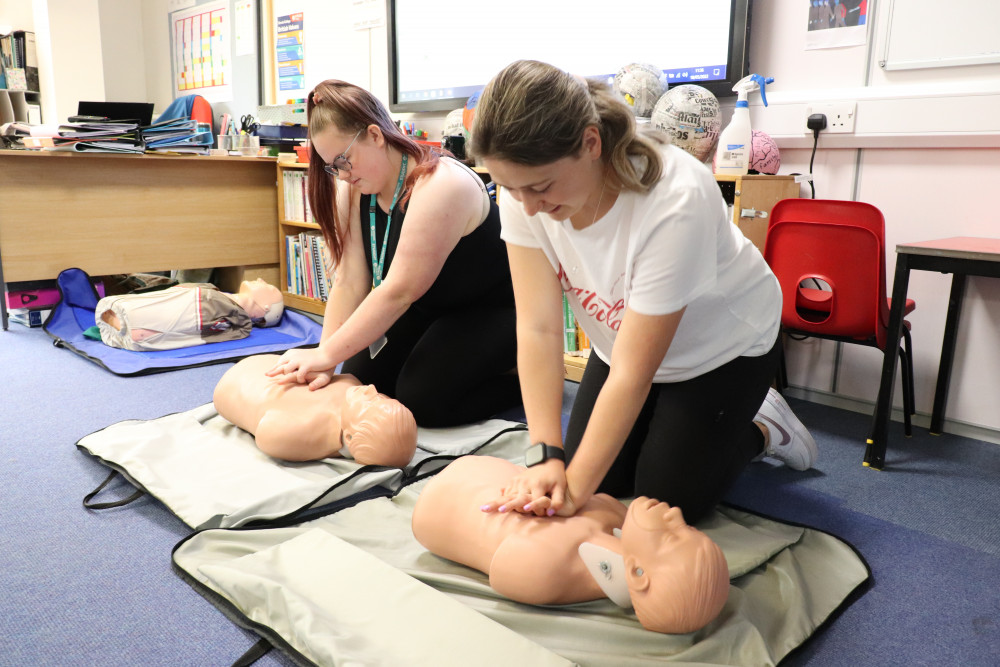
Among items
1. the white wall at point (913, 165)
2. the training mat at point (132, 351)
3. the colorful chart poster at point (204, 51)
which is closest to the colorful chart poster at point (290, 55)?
the colorful chart poster at point (204, 51)

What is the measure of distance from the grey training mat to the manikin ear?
0.29ft

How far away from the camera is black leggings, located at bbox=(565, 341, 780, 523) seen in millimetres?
1464

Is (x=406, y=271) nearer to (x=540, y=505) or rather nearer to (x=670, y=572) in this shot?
(x=540, y=505)

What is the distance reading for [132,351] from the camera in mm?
2947

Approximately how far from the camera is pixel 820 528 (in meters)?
1.61

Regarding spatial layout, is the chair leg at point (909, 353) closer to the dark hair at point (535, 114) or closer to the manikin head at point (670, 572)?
the manikin head at point (670, 572)

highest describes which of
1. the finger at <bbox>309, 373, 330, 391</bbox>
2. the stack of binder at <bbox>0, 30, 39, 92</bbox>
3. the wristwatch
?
the stack of binder at <bbox>0, 30, 39, 92</bbox>

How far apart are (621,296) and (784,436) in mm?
795

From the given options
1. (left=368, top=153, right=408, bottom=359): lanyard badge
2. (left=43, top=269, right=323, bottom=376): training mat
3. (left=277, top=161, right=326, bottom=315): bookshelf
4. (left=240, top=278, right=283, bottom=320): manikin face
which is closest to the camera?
(left=368, top=153, right=408, bottom=359): lanyard badge

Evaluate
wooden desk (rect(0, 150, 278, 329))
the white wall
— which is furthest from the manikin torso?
wooden desk (rect(0, 150, 278, 329))

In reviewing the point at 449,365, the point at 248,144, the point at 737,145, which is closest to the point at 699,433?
the point at 449,365

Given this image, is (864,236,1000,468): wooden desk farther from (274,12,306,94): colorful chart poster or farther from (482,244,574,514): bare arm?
(274,12,306,94): colorful chart poster

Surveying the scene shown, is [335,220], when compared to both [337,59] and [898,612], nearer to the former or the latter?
[898,612]

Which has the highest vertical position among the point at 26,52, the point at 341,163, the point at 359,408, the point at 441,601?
the point at 26,52
